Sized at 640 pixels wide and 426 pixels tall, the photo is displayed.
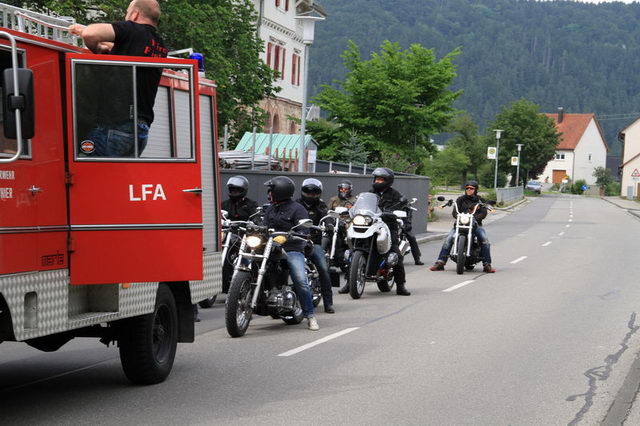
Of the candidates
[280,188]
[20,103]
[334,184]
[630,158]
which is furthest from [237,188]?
[630,158]

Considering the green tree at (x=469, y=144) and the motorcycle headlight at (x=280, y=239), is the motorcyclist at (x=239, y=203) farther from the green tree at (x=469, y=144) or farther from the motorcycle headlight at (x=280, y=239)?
the green tree at (x=469, y=144)

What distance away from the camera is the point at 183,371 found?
873 cm

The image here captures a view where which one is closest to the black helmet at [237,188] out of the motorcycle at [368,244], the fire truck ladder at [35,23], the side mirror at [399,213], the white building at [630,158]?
the motorcycle at [368,244]

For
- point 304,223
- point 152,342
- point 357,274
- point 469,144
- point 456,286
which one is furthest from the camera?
point 469,144

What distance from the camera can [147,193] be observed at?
7.01 m

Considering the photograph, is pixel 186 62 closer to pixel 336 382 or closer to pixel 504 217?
pixel 336 382

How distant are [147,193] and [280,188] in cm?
443

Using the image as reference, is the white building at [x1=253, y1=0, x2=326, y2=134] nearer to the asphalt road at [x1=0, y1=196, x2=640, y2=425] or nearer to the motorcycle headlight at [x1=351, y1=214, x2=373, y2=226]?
the motorcycle headlight at [x1=351, y1=214, x2=373, y2=226]

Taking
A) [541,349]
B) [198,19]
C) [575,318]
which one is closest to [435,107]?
[198,19]

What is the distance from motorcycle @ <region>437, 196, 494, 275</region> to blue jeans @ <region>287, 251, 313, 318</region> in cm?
792

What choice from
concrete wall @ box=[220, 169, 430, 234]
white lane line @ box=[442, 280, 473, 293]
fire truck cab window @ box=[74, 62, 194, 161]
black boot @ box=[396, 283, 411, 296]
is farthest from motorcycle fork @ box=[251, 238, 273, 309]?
concrete wall @ box=[220, 169, 430, 234]

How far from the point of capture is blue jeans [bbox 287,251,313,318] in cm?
1122

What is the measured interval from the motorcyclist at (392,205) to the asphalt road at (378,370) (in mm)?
300

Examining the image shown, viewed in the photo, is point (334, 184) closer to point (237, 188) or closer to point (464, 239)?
point (464, 239)
